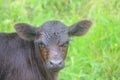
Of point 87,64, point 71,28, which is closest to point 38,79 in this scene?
point 71,28

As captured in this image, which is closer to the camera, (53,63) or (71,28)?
(53,63)

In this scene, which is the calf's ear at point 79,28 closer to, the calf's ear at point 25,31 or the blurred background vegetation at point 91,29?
the calf's ear at point 25,31

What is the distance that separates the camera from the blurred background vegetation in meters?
8.71

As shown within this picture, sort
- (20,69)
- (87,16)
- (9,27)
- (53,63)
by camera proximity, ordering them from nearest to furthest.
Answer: (53,63), (20,69), (9,27), (87,16)

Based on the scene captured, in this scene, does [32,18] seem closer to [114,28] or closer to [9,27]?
[9,27]

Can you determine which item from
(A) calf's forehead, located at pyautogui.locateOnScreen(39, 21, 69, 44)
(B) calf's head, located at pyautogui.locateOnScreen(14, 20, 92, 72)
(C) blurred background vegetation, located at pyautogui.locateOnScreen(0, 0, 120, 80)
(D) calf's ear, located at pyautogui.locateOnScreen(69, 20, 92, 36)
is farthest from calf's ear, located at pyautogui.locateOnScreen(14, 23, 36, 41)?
(C) blurred background vegetation, located at pyautogui.locateOnScreen(0, 0, 120, 80)

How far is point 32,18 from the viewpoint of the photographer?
10.1 m

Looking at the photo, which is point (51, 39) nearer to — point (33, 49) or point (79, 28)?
point (33, 49)

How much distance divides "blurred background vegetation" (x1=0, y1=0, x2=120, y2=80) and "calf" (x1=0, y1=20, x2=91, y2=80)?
4.08ft

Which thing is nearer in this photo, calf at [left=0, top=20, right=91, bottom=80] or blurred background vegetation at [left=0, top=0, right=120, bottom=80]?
calf at [left=0, top=20, right=91, bottom=80]

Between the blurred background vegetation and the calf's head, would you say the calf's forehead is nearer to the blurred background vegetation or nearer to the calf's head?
the calf's head

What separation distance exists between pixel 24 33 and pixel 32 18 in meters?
2.83

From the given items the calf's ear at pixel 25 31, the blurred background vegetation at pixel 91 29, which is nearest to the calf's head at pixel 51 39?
the calf's ear at pixel 25 31

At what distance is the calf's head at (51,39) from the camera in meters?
6.88
